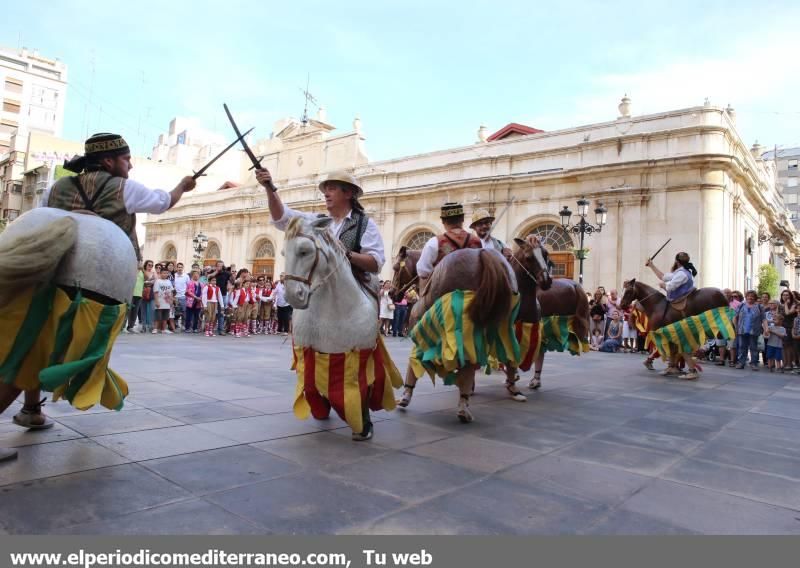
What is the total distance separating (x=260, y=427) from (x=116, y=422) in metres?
1.02

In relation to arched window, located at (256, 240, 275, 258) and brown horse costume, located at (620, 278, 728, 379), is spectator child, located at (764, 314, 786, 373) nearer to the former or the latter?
brown horse costume, located at (620, 278, 728, 379)

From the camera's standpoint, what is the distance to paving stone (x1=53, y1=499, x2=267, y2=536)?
214 centimetres

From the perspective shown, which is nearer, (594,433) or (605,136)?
(594,433)

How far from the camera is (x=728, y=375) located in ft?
33.3

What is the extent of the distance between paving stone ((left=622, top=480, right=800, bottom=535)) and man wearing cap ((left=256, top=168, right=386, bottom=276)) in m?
2.22

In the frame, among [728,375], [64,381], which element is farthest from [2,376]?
[728,375]

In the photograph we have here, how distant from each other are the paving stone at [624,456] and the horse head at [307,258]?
2060mm

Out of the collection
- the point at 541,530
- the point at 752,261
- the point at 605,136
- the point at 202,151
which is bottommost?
the point at 541,530

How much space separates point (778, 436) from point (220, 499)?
15.3 feet

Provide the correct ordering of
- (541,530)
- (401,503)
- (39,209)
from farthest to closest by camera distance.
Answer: (39,209)
(401,503)
(541,530)

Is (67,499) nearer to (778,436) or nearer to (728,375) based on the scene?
(778,436)

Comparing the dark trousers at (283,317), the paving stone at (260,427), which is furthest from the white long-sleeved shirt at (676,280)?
the dark trousers at (283,317)

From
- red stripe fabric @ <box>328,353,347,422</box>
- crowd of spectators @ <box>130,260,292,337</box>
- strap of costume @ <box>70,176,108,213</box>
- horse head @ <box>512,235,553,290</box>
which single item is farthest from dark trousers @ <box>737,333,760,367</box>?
strap of costume @ <box>70,176,108,213</box>

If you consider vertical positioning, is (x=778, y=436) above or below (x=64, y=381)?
below
